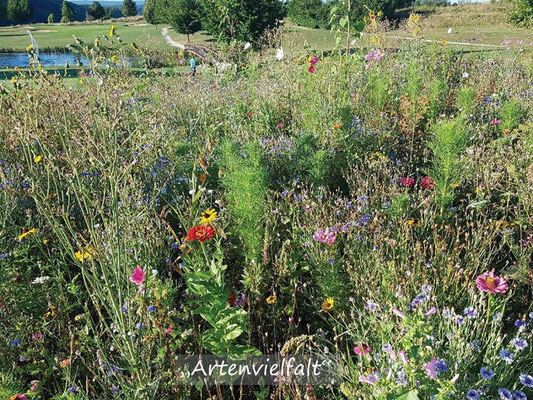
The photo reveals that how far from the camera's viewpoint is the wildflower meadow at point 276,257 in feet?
5.04

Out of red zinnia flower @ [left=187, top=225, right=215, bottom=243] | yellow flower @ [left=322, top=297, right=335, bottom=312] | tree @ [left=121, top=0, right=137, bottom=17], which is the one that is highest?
tree @ [left=121, top=0, right=137, bottom=17]

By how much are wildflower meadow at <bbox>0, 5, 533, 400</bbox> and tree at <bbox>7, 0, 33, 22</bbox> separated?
326 feet

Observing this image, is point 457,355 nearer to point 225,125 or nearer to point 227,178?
point 227,178

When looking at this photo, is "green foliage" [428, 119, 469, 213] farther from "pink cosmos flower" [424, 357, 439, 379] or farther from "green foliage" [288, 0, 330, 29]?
"green foliage" [288, 0, 330, 29]

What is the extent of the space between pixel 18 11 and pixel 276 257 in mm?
103889

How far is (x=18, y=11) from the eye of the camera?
3265 inches

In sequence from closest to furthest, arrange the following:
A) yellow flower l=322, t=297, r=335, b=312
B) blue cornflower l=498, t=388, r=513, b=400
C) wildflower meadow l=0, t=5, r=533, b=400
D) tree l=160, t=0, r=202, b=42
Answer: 1. blue cornflower l=498, t=388, r=513, b=400
2. wildflower meadow l=0, t=5, r=533, b=400
3. yellow flower l=322, t=297, r=335, b=312
4. tree l=160, t=0, r=202, b=42

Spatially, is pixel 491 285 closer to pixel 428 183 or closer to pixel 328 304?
pixel 328 304

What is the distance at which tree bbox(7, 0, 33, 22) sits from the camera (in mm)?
81375

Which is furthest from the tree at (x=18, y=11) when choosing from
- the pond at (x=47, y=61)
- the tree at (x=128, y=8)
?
the pond at (x=47, y=61)

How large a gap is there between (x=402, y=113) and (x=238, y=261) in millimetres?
2564

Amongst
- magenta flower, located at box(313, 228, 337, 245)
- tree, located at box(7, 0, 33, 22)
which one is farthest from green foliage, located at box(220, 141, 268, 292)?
tree, located at box(7, 0, 33, 22)

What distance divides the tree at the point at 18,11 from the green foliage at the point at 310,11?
225 feet

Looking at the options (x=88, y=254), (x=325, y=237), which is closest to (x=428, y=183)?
(x=325, y=237)
